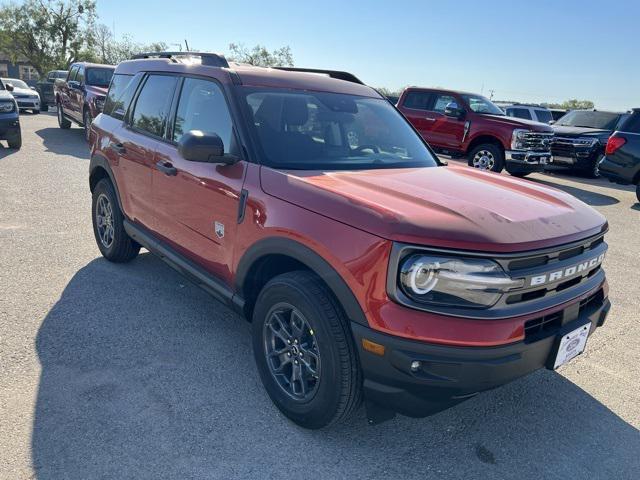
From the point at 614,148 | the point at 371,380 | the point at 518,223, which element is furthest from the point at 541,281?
the point at 614,148

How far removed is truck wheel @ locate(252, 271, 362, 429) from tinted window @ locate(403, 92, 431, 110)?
10524mm

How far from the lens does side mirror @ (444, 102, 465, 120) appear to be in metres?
11.3

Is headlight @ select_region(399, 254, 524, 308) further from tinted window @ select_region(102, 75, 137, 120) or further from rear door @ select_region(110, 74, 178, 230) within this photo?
tinted window @ select_region(102, 75, 137, 120)

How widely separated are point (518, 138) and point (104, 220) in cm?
900

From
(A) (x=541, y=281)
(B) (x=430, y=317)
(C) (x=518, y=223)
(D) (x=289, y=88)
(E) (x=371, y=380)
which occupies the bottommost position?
(E) (x=371, y=380)

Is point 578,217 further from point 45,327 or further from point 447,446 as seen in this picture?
point 45,327

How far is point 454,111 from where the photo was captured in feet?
37.3

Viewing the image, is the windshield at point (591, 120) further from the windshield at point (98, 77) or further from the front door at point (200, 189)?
the front door at point (200, 189)

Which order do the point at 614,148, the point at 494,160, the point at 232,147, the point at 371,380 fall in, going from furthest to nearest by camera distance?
1. the point at 494,160
2. the point at 614,148
3. the point at 232,147
4. the point at 371,380

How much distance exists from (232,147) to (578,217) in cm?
200

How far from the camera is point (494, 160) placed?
11.2m

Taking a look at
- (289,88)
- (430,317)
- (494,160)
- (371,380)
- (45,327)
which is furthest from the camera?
(494,160)

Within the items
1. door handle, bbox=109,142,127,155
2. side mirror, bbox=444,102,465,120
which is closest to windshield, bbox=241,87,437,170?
door handle, bbox=109,142,127,155

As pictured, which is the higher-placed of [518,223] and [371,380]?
[518,223]
